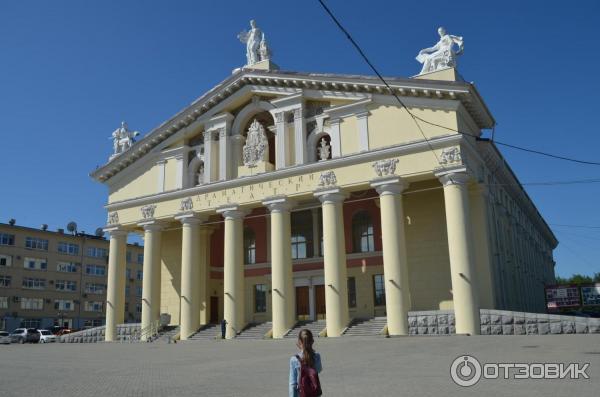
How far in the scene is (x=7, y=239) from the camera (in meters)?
61.0

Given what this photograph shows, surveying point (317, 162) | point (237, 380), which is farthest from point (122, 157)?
point (237, 380)

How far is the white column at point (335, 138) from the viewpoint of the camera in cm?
2958

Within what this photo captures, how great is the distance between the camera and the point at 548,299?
34219 millimetres

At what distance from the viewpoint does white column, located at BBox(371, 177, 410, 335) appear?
25891mm

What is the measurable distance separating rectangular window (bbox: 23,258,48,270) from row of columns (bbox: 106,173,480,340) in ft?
102

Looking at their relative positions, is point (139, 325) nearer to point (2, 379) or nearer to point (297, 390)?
point (2, 379)

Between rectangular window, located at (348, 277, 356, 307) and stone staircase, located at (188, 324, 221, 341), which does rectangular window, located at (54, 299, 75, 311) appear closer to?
stone staircase, located at (188, 324, 221, 341)

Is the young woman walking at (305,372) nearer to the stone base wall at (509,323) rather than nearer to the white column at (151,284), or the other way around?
the stone base wall at (509,323)

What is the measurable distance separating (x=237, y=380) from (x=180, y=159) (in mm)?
24783

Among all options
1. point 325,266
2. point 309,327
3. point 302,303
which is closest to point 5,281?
point 302,303

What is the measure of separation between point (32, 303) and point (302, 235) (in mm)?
40811

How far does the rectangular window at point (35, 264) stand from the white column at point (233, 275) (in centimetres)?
4024

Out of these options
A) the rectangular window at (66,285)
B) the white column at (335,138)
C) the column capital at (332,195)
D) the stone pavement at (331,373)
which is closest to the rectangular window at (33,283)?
the rectangular window at (66,285)

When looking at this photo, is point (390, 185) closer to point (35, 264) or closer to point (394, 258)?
point (394, 258)
